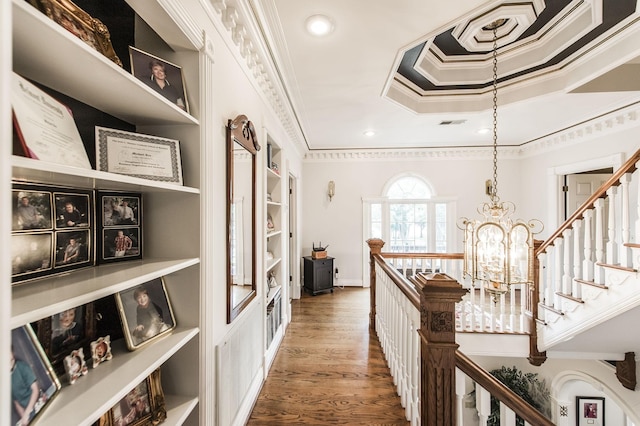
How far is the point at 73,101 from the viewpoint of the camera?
955 mm

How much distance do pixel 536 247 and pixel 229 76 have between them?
3548mm

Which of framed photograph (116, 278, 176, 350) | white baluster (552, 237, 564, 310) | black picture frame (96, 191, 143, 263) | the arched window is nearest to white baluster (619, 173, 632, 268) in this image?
white baluster (552, 237, 564, 310)

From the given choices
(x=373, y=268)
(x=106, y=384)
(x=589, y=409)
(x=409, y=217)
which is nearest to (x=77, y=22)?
Answer: (x=106, y=384)

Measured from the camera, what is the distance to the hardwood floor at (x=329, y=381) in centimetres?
182

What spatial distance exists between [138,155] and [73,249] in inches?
15.8

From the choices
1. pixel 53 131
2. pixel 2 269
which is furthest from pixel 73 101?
pixel 2 269

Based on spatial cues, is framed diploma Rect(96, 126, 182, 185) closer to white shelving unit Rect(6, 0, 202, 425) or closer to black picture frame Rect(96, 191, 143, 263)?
white shelving unit Rect(6, 0, 202, 425)

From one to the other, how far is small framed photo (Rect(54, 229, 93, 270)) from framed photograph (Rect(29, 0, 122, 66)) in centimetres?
64

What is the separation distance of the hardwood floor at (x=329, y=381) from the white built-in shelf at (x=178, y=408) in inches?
31.8

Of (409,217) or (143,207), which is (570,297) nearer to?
(409,217)

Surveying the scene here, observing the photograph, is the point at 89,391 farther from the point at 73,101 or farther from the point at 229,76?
the point at 229,76

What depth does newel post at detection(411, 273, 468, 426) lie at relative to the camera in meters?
1.22

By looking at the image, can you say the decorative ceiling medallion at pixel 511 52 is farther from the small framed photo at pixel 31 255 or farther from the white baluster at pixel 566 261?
the small framed photo at pixel 31 255

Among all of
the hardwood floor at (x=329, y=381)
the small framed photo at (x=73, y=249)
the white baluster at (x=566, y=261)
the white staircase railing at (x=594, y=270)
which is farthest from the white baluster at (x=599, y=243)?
the small framed photo at (x=73, y=249)
